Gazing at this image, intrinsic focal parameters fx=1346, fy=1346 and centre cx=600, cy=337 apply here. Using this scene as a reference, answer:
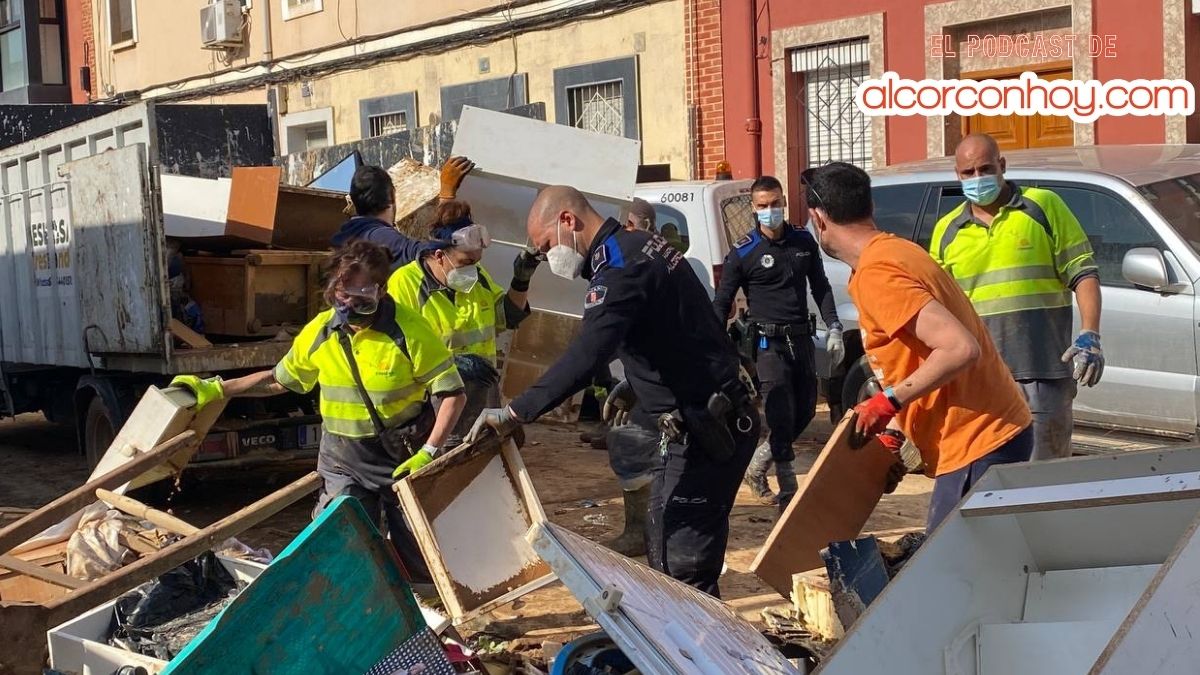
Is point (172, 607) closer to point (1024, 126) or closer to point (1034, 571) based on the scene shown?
point (1034, 571)

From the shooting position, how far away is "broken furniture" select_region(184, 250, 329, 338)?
7770 mm

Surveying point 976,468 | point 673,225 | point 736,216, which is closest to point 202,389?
point 976,468

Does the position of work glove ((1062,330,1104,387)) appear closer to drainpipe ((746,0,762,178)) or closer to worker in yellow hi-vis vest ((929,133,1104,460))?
worker in yellow hi-vis vest ((929,133,1104,460))

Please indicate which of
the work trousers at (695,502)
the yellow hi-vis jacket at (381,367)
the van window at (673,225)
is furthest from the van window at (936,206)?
the work trousers at (695,502)

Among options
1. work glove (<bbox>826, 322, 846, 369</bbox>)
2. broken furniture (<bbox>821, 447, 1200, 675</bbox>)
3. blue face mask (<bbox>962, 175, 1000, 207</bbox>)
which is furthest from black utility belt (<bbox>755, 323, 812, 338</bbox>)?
broken furniture (<bbox>821, 447, 1200, 675</bbox>)

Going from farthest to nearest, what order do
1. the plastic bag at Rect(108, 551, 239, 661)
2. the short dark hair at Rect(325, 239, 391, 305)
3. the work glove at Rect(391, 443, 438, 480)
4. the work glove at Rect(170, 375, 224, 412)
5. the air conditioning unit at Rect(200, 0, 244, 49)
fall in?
the air conditioning unit at Rect(200, 0, 244, 49) → the work glove at Rect(170, 375, 224, 412) → the short dark hair at Rect(325, 239, 391, 305) → the work glove at Rect(391, 443, 438, 480) → the plastic bag at Rect(108, 551, 239, 661)

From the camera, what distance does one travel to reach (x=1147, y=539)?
11.2ft

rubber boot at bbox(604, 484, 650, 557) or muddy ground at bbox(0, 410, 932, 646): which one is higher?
rubber boot at bbox(604, 484, 650, 557)

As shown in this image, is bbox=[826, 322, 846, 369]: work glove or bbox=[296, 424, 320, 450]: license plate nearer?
bbox=[826, 322, 846, 369]: work glove

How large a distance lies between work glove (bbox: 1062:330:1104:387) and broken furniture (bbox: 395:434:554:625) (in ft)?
7.05

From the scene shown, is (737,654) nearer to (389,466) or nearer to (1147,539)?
(1147,539)

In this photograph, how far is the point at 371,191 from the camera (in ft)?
22.5

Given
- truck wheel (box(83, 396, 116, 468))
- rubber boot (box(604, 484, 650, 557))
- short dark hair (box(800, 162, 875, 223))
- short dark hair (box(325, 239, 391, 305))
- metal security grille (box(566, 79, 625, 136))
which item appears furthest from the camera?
metal security grille (box(566, 79, 625, 136))

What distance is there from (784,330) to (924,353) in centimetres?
319
